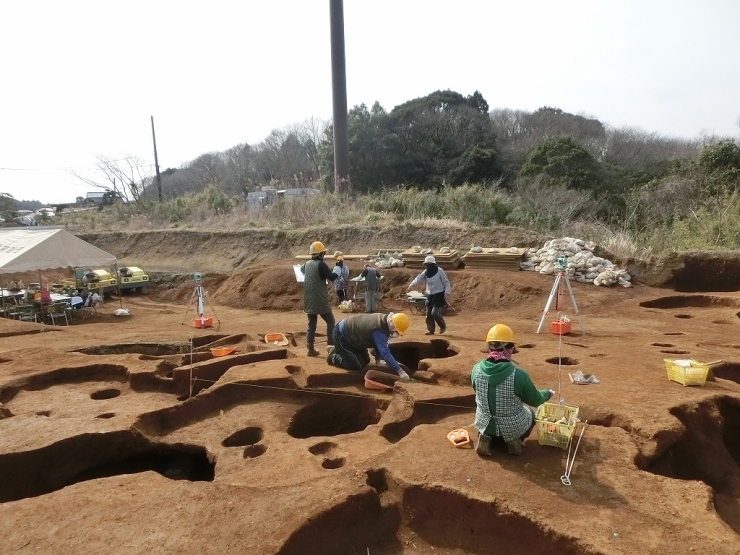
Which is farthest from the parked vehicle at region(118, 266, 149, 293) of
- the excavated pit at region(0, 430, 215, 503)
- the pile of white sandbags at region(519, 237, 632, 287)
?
the excavated pit at region(0, 430, 215, 503)

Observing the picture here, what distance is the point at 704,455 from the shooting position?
591 cm

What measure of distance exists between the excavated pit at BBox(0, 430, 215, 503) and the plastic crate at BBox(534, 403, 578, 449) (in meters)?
3.48

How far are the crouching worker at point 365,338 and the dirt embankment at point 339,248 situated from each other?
10.6 metres

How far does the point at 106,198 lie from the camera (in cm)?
4050

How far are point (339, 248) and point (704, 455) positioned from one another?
51.3ft

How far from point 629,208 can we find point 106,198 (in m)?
35.3

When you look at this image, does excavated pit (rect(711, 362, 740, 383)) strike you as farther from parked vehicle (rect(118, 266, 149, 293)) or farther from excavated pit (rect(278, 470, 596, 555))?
parked vehicle (rect(118, 266, 149, 293))

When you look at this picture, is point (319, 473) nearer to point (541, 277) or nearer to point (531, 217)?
point (541, 277)

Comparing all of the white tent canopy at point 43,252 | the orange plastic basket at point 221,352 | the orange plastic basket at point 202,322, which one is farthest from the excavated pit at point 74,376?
the white tent canopy at point 43,252

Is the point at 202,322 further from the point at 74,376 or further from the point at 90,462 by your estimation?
the point at 90,462

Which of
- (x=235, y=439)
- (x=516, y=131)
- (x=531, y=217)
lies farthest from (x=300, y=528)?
(x=516, y=131)

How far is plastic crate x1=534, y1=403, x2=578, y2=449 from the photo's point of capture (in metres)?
5.13

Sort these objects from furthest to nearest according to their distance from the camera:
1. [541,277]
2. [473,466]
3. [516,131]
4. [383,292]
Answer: [516,131]
[383,292]
[541,277]
[473,466]

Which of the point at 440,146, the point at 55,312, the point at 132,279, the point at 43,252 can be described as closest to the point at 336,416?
the point at 43,252
